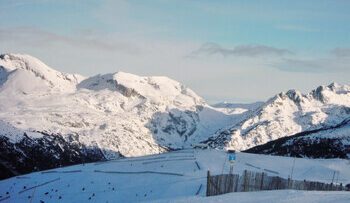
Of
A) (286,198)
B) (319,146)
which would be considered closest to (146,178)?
(286,198)

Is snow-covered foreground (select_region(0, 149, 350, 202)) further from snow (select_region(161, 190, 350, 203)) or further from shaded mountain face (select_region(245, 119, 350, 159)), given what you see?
shaded mountain face (select_region(245, 119, 350, 159))

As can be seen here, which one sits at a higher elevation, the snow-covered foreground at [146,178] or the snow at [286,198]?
the snow at [286,198]

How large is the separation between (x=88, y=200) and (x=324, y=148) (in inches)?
3340

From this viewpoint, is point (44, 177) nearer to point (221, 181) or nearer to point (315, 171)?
point (315, 171)

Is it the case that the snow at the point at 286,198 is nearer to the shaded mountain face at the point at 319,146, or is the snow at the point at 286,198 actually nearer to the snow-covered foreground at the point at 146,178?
the snow-covered foreground at the point at 146,178

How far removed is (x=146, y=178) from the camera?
189ft

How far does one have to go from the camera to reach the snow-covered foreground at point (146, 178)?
48.8 m

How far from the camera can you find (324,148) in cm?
11994

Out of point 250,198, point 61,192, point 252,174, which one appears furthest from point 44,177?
point 250,198

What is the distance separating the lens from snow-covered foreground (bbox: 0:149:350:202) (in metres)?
48.8

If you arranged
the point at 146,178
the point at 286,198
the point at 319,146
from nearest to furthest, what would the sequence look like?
the point at 286,198
the point at 146,178
the point at 319,146

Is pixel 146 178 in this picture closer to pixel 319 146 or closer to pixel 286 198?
pixel 286 198

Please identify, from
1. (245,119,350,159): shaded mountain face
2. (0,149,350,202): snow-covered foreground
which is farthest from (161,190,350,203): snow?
(245,119,350,159): shaded mountain face

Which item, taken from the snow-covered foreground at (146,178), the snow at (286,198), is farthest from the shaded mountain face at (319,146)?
the snow at (286,198)
